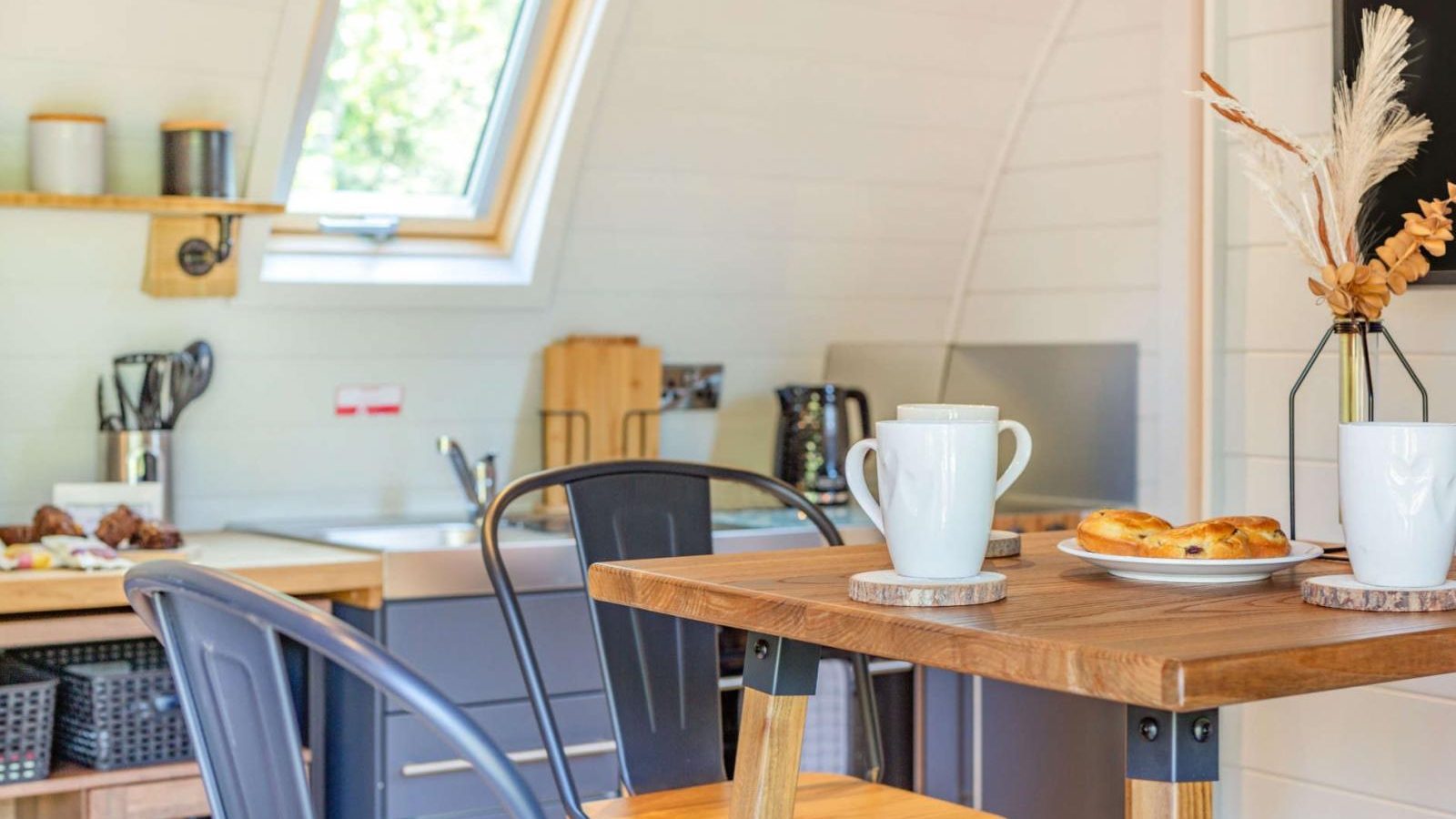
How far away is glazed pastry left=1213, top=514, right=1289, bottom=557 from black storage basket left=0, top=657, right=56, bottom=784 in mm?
1813

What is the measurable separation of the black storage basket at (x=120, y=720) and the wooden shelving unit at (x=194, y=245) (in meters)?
0.75

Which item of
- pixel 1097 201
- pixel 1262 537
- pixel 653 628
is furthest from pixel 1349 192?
pixel 1097 201

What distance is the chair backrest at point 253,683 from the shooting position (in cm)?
98

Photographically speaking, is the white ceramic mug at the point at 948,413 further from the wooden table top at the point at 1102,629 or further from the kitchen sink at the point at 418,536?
the kitchen sink at the point at 418,536

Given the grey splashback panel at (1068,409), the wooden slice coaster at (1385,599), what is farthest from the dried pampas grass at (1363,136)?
the grey splashback panel at (1068,409)

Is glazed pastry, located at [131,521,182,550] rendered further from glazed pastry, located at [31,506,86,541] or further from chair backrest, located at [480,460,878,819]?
chair backrest, located at [480,460,878,819]

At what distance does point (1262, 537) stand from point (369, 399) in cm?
230

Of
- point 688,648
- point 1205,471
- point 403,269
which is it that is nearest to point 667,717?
point 688,648

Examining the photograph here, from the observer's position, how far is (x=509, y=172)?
344cm

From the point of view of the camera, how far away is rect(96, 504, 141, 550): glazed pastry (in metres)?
2.84

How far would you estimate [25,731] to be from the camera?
2492mm

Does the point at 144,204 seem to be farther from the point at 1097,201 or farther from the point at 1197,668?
the point at 1197,668

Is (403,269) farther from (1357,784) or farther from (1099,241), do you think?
(1357,784)

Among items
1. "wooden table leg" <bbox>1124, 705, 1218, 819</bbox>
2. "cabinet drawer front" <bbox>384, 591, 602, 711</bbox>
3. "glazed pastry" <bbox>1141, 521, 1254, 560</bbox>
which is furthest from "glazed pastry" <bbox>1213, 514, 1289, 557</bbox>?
"cabinet drawer front" <bbox>384, 591, 602, 711</bbox>
